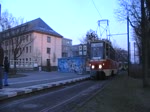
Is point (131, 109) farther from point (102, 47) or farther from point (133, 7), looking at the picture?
point (133, 7)

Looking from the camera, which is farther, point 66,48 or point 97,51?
point 66,48

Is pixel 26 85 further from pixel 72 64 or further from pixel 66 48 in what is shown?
pixel 66 48

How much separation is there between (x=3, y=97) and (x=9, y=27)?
60271 millimetres

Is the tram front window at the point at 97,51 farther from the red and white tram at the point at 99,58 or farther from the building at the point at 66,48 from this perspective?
the building at the point at 66,48

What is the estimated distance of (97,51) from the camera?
3575 cm

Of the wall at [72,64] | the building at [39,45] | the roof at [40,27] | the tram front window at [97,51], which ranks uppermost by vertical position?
the roof at [40,27]

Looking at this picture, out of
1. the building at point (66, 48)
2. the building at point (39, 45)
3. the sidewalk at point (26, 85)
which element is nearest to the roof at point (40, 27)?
the building at point (39, 45)

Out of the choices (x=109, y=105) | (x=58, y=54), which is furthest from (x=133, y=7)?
(x=58, y=54)

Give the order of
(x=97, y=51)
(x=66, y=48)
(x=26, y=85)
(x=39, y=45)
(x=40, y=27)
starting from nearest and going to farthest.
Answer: (x=26, y=85) < (x=97, y=51) < (x=39, y=45) < (x=40, y=27) < (x=66, y=48)

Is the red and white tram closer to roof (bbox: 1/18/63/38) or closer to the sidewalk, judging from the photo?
the sidewalk

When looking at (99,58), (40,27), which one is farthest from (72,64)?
(40,27)

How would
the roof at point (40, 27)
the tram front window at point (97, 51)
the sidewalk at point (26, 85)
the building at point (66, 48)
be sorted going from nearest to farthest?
1. the sidewalk at point (26, 85)
2. the tram front window at point (97, 51)
3. the roof at point (40, 27)
4. the building at point (66, 48)

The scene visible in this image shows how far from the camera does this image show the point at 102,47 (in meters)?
35.4

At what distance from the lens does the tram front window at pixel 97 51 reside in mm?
35500
